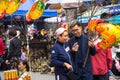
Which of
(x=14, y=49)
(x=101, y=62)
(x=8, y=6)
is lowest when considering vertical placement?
(x=14, y=49)

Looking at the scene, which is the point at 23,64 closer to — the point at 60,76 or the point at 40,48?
the point at 60,76

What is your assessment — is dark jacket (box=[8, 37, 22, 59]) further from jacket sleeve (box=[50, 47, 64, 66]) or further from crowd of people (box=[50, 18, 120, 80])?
jacket sleeve (box=[50, 47, 64, 66])

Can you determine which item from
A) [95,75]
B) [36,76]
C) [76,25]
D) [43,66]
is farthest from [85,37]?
[43,66]

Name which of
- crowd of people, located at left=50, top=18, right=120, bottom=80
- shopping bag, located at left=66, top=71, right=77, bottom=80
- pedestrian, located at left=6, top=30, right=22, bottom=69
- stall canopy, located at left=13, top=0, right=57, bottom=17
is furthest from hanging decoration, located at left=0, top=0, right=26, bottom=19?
shopping bag, located at left=66, top=71, right=77, bottom=80

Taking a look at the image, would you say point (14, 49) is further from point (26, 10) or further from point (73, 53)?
point (26, 10)

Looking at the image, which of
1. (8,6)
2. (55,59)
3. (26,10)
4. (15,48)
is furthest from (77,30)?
(26,10)

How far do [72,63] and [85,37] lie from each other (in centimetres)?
54

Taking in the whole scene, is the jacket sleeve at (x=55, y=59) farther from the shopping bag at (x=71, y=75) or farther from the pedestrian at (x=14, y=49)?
the pedestrian at (x=14, y=49)

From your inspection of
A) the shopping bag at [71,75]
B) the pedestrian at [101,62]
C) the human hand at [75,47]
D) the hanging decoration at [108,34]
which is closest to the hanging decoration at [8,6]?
the pedestrian at [101,62]

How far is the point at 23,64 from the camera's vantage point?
9.27 metres

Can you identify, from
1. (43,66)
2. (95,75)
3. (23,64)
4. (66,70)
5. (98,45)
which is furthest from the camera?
(43,66)

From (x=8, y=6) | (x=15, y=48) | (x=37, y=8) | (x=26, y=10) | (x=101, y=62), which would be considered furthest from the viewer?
(x=26, y=10)

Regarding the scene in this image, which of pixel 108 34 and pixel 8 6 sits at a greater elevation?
pixel 8 6

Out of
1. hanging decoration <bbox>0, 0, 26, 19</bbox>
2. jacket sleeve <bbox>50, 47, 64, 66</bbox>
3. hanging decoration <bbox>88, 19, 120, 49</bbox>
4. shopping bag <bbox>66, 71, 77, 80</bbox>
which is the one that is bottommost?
shopping bag <bbox>66, 71, 77, 80</bbox>
